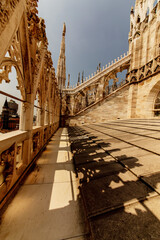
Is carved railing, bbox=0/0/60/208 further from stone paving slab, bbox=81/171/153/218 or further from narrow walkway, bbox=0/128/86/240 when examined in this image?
stone paving slab, bbox=81/171/153/218

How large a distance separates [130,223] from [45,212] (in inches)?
39.7

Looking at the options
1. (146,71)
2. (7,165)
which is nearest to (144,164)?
(7,165)

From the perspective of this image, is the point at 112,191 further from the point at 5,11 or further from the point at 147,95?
the point at 147,95

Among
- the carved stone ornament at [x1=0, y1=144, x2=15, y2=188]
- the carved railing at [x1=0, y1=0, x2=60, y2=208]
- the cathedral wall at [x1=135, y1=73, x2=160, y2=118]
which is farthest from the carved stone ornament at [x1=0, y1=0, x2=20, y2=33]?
the cathedral wall at [x1=135, y1=73, x2=160, y2=118]

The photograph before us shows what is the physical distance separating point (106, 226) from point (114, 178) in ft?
1.87

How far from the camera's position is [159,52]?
7801 millimetres

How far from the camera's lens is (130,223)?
71cm

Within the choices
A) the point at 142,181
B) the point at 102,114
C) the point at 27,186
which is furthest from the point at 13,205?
the point at 102,114

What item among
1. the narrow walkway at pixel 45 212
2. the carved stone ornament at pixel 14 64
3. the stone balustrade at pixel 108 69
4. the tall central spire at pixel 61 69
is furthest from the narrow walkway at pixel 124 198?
the tall central spire at pixel 61 69

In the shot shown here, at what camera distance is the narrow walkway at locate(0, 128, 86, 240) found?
0.93 metres

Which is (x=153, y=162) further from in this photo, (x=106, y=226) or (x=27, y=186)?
(x=27, y=186)

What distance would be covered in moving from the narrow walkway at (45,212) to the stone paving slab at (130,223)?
387 mm

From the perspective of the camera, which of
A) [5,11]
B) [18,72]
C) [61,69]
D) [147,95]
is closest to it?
[5,11]

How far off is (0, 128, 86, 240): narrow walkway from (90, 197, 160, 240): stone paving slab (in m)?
0.39
